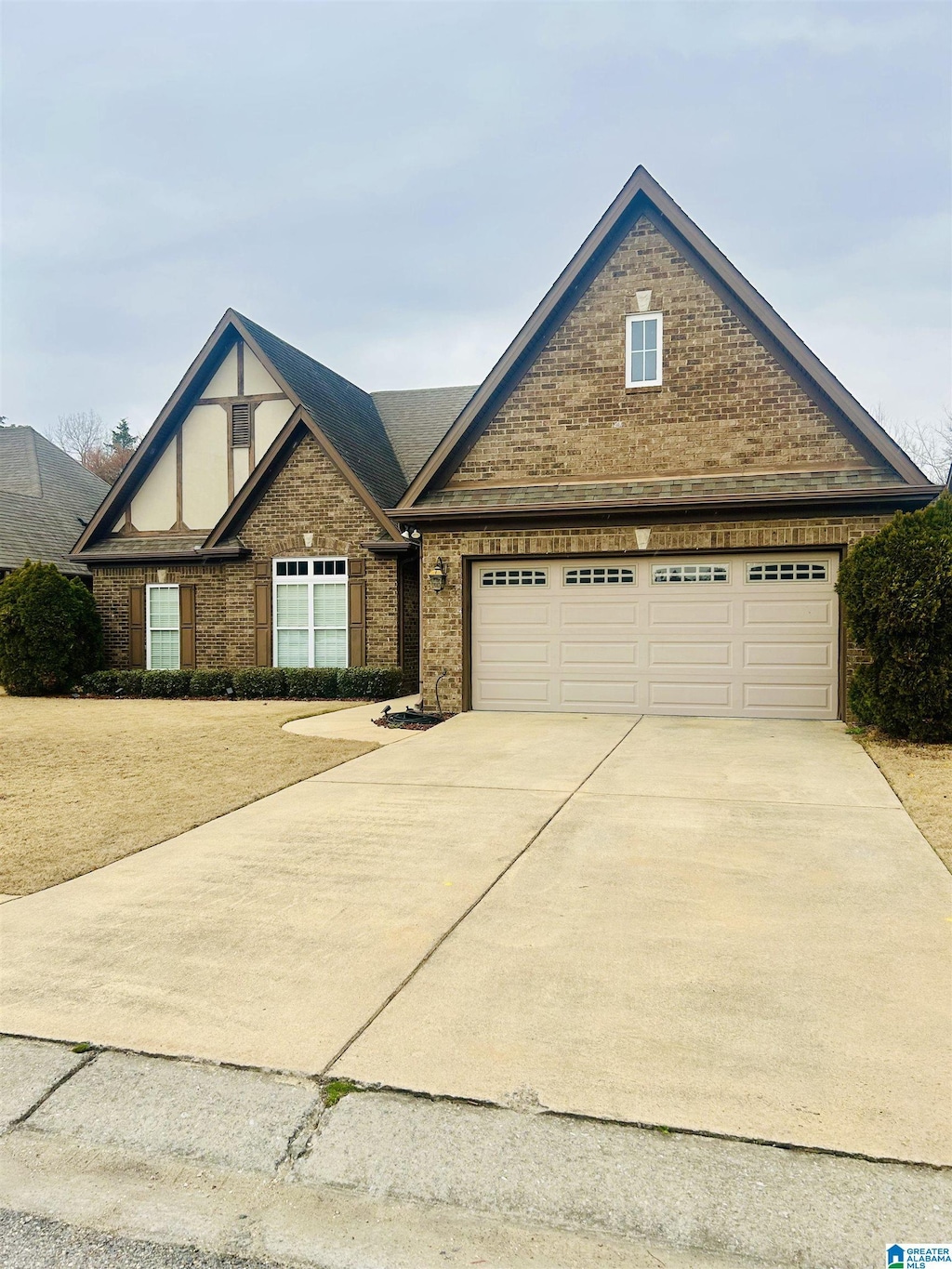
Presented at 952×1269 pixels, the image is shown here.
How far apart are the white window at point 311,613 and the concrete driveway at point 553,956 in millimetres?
9598

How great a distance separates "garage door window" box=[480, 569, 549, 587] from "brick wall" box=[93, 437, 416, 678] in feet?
11.9

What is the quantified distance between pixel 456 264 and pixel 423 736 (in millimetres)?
Answer: 23813

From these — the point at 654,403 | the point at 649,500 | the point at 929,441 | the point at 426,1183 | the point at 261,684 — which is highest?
the point at 929,441

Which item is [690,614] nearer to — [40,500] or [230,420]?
[230,420]

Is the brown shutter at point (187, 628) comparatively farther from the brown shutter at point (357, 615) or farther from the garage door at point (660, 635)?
the garage door at point (660, 635)

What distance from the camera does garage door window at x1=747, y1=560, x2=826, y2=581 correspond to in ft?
40.5

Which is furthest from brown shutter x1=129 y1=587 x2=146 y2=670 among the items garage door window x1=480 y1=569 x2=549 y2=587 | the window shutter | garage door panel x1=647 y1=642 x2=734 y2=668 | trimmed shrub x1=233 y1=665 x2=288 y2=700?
garage door panel x1=647 y1=642 x2=734 y2=668

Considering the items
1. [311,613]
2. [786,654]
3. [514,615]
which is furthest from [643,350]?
[311,613]

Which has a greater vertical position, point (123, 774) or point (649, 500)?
point (649, 500)

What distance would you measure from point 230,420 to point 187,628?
4.54 metres

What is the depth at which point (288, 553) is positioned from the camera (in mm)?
17422

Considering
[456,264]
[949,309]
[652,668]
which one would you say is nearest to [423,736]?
[652,668]

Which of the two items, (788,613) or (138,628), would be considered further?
(138,628)

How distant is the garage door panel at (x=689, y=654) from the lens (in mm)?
12695
